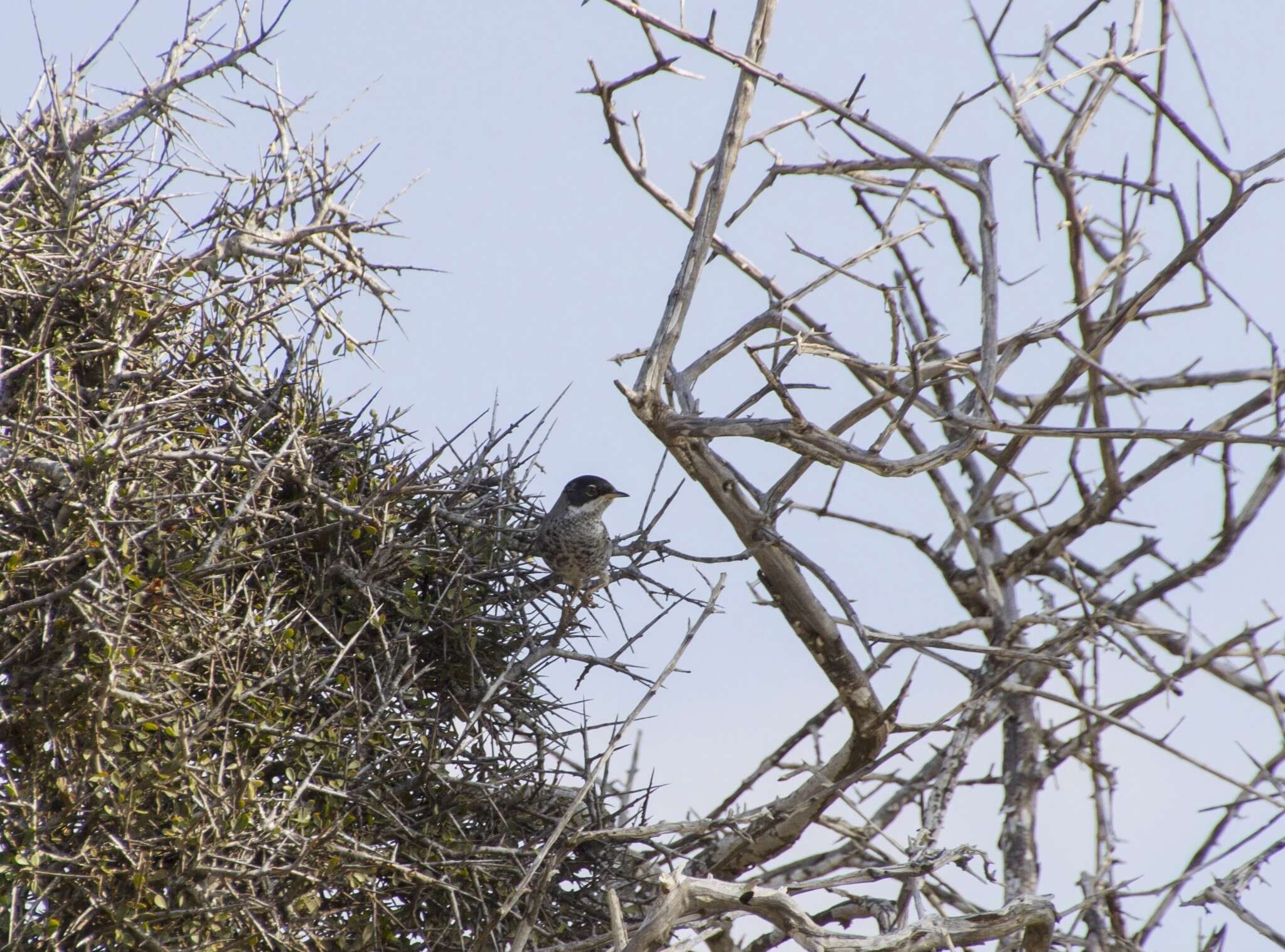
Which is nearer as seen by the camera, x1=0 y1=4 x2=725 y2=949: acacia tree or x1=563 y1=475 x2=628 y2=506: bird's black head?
x1=0 y1=4 x2=725 y2=949: acacia tree

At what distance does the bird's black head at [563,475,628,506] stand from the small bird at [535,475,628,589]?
2 centimetres

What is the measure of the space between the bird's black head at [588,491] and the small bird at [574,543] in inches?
0.8

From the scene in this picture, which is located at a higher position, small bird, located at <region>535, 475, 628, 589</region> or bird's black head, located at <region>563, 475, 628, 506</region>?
bird's black head, located at <region>563, 475, 628, 506</region>

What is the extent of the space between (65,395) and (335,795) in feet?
4.06

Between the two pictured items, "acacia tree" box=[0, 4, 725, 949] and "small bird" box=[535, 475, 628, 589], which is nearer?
"acacia tree" box=[0, 4, 725, 949]

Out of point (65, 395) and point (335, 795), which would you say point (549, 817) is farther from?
point (65, 395)

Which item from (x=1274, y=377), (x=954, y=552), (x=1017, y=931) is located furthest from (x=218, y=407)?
(x=1274, y=377)

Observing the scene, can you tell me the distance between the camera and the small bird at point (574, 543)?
429cm

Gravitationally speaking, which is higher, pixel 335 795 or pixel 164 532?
pixel 164 532

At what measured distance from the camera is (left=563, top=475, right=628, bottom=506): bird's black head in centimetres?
442

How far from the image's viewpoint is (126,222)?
394 cm

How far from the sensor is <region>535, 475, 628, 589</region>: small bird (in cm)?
429

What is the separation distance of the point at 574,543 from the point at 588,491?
11.4 inches

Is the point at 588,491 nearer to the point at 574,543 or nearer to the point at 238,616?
the point at 574,543
